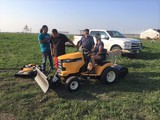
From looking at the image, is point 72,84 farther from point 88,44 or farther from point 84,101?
point 88,44

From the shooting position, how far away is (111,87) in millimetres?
7461

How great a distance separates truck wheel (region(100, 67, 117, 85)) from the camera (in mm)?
7525

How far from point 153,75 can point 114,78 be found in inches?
84.5

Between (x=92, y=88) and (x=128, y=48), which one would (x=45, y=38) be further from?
(x=128, y=48)

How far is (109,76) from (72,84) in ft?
4.92

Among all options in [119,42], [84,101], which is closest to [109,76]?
[84,101]

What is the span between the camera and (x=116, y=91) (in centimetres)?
707

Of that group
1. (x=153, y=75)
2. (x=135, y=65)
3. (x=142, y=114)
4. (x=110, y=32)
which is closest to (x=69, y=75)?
(x=142, y=114)

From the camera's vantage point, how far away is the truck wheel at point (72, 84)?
266 inches

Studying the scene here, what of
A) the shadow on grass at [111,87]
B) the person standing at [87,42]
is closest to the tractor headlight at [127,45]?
the shadow on grass at [111,87]

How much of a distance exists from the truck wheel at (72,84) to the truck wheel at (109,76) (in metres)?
0.99

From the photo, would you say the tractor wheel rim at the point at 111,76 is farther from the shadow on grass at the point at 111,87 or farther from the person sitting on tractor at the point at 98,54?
the person sitting on tractor at the point at 98,54

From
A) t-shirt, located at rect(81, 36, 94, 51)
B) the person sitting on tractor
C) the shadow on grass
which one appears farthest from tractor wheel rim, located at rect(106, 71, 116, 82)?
t-shirt, located at rect(81, 36, 94, 51)

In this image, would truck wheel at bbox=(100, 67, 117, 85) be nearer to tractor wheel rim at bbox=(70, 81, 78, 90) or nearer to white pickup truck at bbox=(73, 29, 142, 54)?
tractor wheel rim at bbox=(70, 81, 78, 90)
